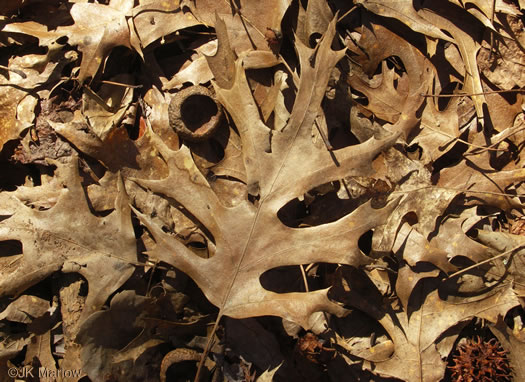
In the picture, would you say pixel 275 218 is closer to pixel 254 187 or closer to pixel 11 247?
pixel 254 187

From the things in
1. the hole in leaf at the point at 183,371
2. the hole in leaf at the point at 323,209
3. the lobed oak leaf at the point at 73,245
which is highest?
the hole in leaf at the point at 323,209

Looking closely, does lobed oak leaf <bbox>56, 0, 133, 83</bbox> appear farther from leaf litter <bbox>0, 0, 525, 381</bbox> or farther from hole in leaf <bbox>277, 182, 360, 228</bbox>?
hole in leaf <bbox>277, 182, 360, 228</bbox>

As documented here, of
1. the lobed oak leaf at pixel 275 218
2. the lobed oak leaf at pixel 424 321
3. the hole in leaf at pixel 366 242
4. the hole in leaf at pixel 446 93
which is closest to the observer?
the lobed oak leaf at pixel 275 218

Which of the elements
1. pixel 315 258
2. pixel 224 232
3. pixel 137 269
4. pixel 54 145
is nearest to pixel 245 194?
pixel 224 232

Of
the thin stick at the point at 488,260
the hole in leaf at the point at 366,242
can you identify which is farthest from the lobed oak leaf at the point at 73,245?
the thin stick at the point at 488,260

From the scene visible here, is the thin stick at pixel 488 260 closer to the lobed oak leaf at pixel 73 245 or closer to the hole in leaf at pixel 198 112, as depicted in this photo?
the hole in leaf at pixel 198 112

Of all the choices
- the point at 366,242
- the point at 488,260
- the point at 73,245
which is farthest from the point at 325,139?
the point at 73,245

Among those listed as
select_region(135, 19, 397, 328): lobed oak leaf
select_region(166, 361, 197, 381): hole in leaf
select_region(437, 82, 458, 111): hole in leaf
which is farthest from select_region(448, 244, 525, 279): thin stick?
select_region(166, 361, 197, 381): hole in leaf

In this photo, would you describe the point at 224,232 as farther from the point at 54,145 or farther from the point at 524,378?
the point at 524,378
